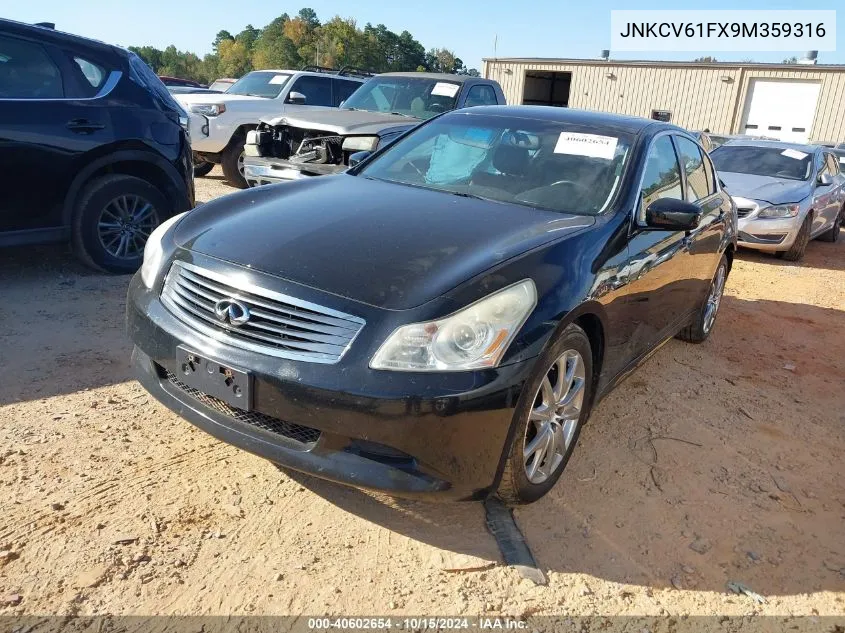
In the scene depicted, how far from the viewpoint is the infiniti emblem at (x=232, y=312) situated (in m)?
2.37

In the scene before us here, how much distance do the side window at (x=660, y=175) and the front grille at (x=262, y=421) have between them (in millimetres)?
1972

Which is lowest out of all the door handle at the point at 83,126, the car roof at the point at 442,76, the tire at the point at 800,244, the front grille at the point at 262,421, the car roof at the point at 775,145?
the tire at the point at 800,244

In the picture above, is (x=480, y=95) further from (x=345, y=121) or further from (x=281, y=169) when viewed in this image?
(x=281, y=169)

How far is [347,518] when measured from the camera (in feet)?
8.46

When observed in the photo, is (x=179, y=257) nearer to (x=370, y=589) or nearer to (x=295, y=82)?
(x=370, y=589)

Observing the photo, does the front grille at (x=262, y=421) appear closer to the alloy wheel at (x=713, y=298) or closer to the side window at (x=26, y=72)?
the side window at (x=26, y=72)

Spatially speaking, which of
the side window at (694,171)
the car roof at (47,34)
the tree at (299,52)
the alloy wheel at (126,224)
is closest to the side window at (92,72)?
the car roof at (47,34)

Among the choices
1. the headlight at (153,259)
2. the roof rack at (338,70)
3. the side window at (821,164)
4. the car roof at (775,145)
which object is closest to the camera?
the headlight at (153,259)

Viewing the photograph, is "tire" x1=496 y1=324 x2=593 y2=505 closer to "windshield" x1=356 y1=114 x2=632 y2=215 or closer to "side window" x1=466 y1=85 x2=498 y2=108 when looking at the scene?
"windshield" x1=356 y1=114 x2=632 y2=215

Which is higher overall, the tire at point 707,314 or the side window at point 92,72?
the side window at point 92,72

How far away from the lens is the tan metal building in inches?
924

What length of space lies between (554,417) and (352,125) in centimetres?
533

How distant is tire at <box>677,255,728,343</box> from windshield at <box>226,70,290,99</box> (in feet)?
24.2

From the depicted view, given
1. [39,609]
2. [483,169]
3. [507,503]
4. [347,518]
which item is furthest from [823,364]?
[39,609]
